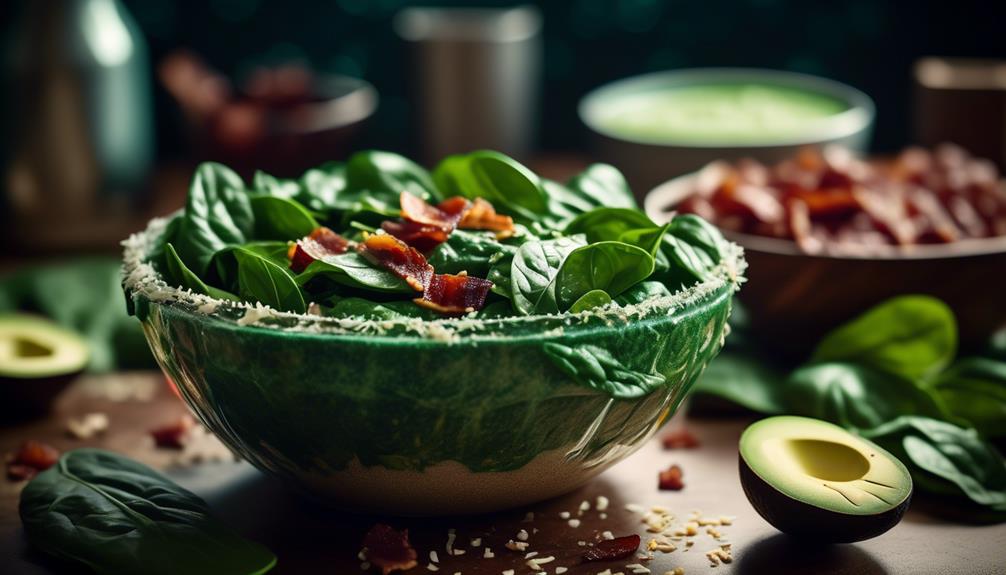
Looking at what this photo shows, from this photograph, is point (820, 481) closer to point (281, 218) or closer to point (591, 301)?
point (591, 301)

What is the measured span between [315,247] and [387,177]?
0.21 m

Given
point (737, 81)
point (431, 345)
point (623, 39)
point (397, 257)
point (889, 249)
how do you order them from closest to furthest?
point (431, 345) < point (397, 257) < point (889, 249) < point (737, 81) < point (623, 39)

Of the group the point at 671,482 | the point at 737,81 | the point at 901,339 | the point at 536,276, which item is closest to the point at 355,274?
the point at 536,276

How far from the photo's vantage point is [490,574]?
1.01 metres

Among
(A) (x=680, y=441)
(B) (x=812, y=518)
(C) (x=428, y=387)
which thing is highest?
(C) (x=428, y=387)

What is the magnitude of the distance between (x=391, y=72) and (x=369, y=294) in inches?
75.0

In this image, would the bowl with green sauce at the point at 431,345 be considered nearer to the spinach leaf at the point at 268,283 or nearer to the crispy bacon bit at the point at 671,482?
the spinach leaf at the point at 268,283

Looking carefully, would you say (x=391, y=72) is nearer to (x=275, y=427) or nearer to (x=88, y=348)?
(x=88, y=348)

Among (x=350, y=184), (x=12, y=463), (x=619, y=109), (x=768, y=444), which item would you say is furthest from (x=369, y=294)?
(x=619, y=109)

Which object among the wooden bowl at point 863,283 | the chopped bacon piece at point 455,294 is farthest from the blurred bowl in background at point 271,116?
the chopped bacon piece at point 455,294

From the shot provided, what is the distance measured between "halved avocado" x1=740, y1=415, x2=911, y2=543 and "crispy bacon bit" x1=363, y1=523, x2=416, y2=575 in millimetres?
315

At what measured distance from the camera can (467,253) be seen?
41.6 inches

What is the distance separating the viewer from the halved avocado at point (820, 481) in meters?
0.98

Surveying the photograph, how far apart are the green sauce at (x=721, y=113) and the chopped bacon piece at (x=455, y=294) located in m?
1.14
